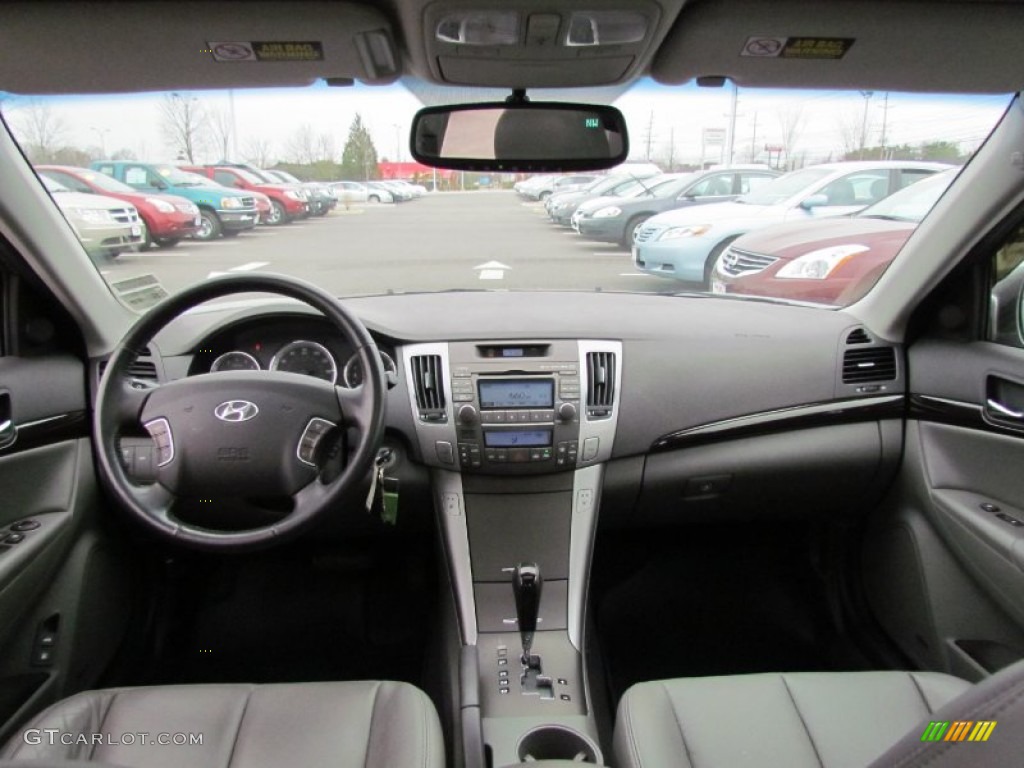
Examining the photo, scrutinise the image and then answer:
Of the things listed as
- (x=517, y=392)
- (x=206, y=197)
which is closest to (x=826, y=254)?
(x=517, y=392)

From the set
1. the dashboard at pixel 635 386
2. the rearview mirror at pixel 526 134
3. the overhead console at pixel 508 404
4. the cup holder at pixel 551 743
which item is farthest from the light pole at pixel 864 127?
the cup holder at pixel 551 743

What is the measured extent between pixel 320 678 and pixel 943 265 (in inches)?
107

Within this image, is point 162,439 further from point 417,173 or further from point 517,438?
point 417,173

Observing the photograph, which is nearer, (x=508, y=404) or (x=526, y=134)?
(x=526, y=134)

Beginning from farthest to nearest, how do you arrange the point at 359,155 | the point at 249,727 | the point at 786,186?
the point at 786,186 < the point at 359,155 < the point at 249,727

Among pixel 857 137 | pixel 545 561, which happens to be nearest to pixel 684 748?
pixel 545 561

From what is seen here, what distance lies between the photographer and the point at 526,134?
2.10 m

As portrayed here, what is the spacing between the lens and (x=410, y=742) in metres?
1.70

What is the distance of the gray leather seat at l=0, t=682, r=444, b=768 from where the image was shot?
1.67 meters

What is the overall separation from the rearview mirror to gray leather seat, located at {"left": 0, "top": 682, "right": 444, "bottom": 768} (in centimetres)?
149

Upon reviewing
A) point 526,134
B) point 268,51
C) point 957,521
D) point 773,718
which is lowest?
point 773,718

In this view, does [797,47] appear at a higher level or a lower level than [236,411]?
higher

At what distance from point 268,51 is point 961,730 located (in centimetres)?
192

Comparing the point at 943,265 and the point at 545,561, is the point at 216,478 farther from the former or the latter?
the point at 943,265
